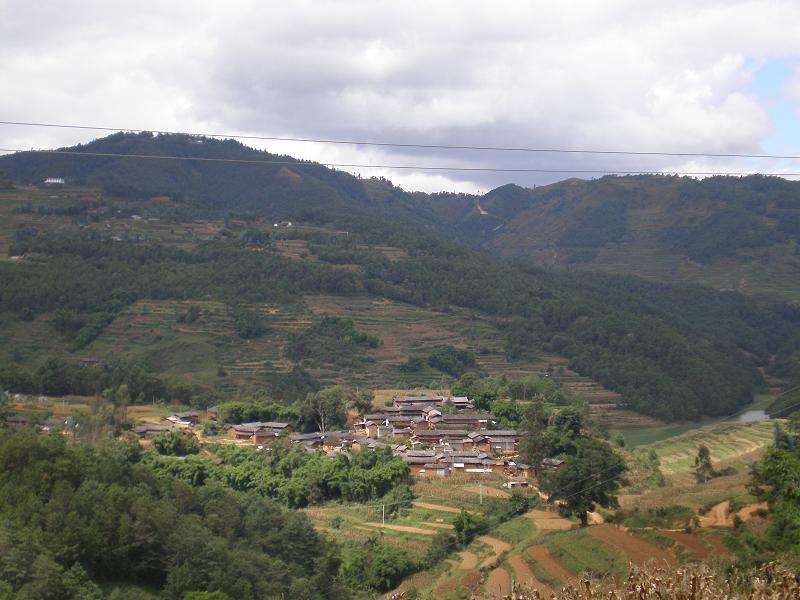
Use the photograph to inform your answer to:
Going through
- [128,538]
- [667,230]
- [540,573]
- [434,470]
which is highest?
[667,230]

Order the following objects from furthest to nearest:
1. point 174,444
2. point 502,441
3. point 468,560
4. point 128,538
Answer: point 502,441 → point 174,444 → point 468,560 → point 128,538

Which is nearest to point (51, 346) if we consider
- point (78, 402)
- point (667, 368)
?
point (78, 402)

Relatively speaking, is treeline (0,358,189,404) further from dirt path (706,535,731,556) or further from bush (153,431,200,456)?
dirt path (706,535,731,556)

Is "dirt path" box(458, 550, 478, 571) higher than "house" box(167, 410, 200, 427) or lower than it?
higher

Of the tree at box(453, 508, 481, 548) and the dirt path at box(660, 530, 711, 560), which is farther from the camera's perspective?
the tree at box(453, 508, 481, 548)

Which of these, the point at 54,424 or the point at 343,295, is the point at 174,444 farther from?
the point at 343,295

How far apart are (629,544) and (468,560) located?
4.28 metres

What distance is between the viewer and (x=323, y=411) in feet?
117

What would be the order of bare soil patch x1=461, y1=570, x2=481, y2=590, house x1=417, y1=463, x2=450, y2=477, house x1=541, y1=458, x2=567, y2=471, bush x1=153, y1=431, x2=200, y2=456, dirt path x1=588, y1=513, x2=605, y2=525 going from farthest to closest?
bush x1=153, y1=431, x2=200, y2=456, house x1=417, y1=463, x2=450, y2=477, house x1=541, y1=458, x2=567, y2=471, dirt path x1=588, y1=513, x2=605, y2=525, bare soil patch x1=461, y1=570, x2=481, y2=590

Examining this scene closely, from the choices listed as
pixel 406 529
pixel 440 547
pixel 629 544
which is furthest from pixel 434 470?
pixel 629 544

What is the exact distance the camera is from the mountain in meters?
87.7

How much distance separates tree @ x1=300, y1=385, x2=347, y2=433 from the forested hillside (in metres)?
9.53

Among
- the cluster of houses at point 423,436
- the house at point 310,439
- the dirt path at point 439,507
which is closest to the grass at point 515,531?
the dirt path at point 439,507

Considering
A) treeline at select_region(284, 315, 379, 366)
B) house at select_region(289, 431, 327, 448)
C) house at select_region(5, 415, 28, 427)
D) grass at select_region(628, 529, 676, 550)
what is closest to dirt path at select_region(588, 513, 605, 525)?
grass at select_region(628, 529, 676, 550)
